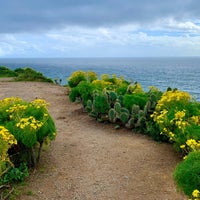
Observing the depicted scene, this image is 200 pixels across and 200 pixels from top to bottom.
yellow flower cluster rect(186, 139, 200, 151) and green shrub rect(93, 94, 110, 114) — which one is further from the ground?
yellow flower cluster rect(186, 139, 200, 151)

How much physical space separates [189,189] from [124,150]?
375cm

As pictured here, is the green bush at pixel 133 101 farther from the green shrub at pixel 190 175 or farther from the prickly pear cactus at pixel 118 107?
the green shrub at pixel 190 175

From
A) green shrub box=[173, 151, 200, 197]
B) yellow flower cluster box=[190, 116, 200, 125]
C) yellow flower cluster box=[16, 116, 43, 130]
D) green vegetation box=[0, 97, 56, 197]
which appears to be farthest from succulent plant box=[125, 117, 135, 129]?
green shrub box=[173, 151, 200, 197]

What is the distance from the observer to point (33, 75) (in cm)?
2623

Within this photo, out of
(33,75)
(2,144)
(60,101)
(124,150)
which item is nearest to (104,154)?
(124,150)

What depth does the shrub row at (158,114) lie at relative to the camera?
4.37m

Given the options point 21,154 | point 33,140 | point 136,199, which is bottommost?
point 136,199

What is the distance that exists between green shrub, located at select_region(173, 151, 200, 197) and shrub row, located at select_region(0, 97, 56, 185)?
8.45ft

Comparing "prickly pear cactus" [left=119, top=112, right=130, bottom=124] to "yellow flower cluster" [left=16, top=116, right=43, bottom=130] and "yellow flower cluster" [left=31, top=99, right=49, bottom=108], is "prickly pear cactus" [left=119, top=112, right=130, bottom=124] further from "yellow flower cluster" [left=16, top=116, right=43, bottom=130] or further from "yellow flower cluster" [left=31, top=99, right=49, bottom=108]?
"yellow flower cluster" [left=16, top=116, right=43, bottom=130]

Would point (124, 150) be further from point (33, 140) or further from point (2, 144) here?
point (2, 144)

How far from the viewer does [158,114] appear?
8.70m

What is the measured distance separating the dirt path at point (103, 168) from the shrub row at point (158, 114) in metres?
0.39

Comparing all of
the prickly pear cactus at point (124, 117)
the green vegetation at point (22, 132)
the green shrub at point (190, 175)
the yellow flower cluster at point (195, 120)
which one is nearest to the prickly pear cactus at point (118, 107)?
the prickly pear cactus at point (124, 117)

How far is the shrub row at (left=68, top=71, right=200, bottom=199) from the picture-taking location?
172 inches
